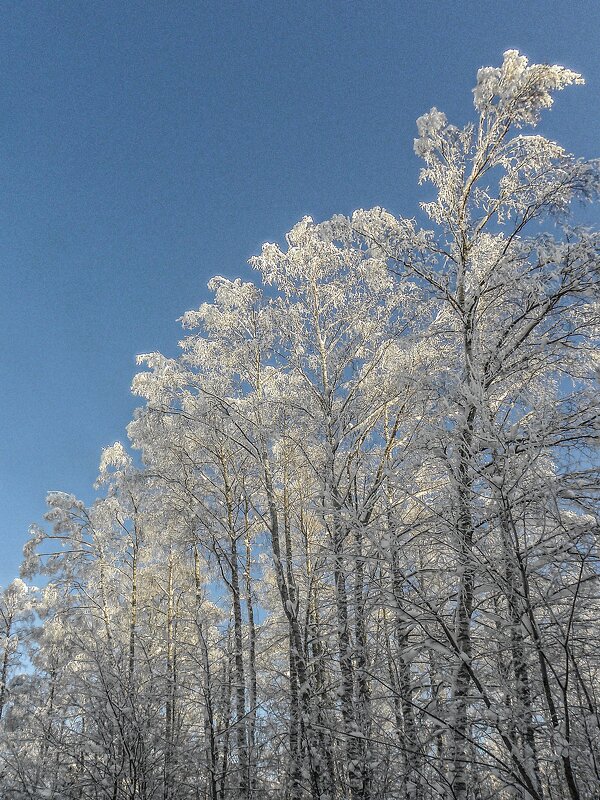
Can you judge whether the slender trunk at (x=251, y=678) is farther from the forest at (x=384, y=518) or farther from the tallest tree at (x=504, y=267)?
the tallest tree at (x=504, y=267)

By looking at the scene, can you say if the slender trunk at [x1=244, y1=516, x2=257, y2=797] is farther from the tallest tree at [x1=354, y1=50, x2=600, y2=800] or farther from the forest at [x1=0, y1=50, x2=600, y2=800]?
the tallest tree at [x1=354, y1=50, x2=600, y2=800]

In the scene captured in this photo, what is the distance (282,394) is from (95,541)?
20.0 ft

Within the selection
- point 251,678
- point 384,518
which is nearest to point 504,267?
point 384,518

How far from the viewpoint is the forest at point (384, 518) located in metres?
3.59

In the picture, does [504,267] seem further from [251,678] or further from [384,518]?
[251,678]

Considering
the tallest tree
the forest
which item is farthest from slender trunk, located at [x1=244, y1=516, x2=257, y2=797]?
→ the tallest tree

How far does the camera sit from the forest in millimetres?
3590

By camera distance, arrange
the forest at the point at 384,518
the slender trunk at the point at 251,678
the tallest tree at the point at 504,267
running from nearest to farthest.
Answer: the forest at the point at 384,518 < the tallest tree at the point at 504,267 < the slender trunk at the point at 251,678

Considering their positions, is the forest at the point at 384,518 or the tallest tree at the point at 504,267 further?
the tallest tree at the point at 504,267

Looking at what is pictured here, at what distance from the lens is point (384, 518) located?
9.12 meters

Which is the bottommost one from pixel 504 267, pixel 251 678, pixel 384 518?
pixel 251 678

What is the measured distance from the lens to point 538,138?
20.5 ft

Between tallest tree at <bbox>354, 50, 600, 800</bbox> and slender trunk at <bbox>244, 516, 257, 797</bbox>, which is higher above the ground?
tallest tree at <bbox>354, 50, 600, 800</bbox>

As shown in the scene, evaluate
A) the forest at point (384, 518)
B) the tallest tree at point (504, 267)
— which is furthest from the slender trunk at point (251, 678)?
the tallest tree at point (504, 267)
